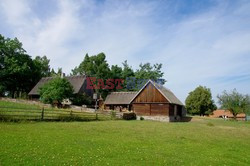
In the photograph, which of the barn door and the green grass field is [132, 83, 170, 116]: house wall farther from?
the green grass field

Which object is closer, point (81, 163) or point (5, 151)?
point (81, 163)

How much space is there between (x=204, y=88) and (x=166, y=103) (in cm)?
3515

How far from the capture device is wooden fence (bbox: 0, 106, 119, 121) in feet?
→ 55.5

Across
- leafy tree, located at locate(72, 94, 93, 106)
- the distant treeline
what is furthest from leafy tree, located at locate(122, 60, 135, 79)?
leafy tree, located at locate(72, 94, 93, 106)

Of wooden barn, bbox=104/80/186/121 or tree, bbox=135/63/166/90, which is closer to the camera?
wooden barn, bbox=104/80/186/121

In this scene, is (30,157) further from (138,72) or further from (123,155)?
(138,72)

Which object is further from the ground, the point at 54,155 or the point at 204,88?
the point at 204,88

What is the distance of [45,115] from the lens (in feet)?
65.9

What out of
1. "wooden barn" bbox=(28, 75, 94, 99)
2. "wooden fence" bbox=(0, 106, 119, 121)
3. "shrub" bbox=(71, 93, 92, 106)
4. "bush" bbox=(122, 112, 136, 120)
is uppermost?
"wooden barn" bbox=(28, 75, 94, 99)

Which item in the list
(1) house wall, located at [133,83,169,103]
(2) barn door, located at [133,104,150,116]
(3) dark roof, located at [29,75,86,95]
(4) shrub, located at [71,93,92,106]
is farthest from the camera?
(3) dark roof, located at [29,75,86,95]

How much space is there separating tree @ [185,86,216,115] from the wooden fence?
4139 centimetres

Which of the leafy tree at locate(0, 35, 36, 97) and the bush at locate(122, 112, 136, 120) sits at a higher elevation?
the leafy tree at locate(0, 35, 36, 97)

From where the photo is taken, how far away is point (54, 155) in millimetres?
7641

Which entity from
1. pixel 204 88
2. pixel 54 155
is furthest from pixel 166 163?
pixel 204 88
